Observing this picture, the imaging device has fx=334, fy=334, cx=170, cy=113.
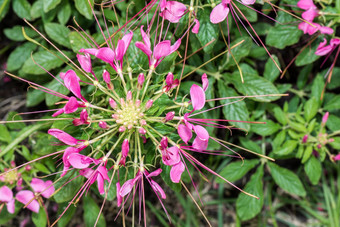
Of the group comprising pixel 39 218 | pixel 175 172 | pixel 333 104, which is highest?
pixel 175 172

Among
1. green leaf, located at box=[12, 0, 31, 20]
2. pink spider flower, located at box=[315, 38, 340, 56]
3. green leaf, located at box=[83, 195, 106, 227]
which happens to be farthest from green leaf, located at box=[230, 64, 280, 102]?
green leaf, located at box=[12, 0, 31, 20]

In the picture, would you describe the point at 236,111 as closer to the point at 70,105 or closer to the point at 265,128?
the point at 265,128

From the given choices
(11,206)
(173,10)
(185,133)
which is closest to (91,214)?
(11,206)

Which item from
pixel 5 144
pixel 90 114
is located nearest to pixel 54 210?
pixel 5 144

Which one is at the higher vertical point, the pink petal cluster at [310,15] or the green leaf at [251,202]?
the pink petal cluster at [310,15]

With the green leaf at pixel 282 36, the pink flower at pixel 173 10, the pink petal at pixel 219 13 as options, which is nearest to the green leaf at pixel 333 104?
the green leaf at pixel 282 36

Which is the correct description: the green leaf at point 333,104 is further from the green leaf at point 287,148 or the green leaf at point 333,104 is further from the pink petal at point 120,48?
the pink petal at point 120,48
